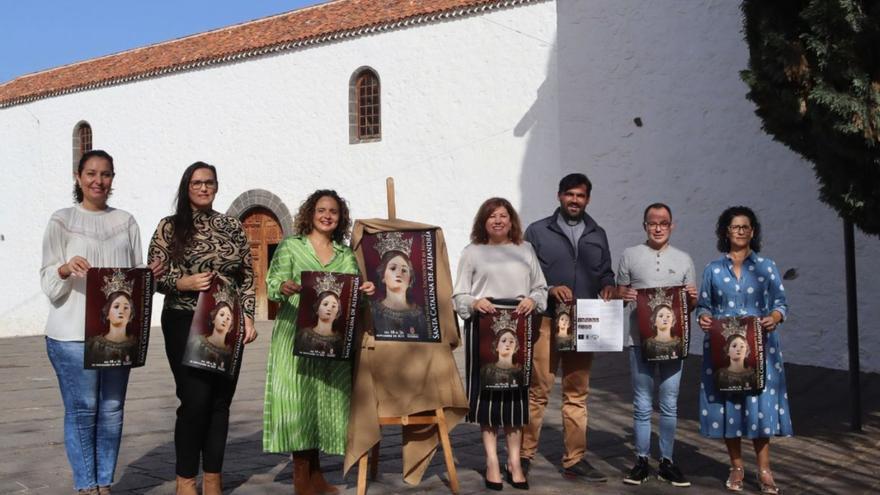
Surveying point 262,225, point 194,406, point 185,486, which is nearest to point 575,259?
point 194,406

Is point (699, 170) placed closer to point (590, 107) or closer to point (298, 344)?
point (590, 107)

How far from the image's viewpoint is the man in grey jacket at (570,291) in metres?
5.74

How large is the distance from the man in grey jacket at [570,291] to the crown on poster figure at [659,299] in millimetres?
299

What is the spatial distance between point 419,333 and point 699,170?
8.64m

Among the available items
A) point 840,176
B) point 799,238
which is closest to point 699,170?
point 799,238

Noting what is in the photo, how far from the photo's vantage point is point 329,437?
17.0ft

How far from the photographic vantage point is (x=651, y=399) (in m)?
5.65

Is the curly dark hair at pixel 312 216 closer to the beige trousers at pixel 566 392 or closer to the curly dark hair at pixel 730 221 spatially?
the beige trousers at pixel 566 392

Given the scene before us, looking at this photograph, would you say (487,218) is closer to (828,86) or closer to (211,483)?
(211,483)

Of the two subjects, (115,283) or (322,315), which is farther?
(322,315)

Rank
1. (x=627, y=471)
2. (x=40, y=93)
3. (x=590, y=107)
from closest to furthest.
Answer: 1. (x=627, y=471)
2. (x=590, y=107)
3. (x=40, y=93)

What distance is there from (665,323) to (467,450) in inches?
67.2

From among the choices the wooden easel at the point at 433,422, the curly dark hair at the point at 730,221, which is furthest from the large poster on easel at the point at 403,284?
the curly dark hair at the point at 730,221

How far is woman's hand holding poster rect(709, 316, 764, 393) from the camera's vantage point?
5387 millimetres
